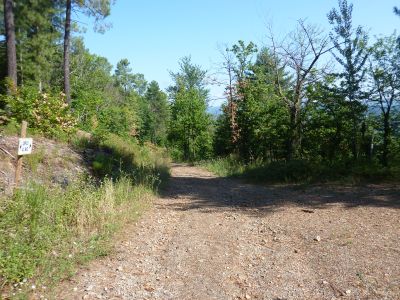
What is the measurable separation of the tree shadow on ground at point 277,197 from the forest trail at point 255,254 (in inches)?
2.5

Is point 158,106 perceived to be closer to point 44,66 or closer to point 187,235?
point 44,66

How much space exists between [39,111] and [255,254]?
7.30 metres

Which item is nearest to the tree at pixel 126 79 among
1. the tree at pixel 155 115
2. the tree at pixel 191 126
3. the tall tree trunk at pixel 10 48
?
the tree at pixel 155 115

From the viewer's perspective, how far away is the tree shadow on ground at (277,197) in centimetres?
802

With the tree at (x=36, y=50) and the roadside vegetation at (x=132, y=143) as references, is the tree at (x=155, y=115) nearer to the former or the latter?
the roadside vegetation at (x=132, y=143)

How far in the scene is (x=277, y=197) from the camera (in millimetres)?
9320

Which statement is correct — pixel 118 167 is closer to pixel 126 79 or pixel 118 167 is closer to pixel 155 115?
pixel 155 115

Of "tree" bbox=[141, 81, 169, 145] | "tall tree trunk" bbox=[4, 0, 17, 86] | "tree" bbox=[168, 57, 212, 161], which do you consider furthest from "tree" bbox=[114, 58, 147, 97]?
"tall tree trunk" bbox=[4, 0, 17, 86]

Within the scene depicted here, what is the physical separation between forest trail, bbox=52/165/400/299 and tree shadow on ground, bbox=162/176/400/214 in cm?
6

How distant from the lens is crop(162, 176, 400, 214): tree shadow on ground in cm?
802

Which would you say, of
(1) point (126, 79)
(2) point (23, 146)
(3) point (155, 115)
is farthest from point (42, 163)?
(1) point (126, 79)

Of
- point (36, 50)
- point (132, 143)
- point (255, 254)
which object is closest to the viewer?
point (255, 254)

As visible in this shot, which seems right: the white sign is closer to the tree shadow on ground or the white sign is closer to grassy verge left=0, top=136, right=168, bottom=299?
grassy verge left=0, top=136, right=168, bottom=299

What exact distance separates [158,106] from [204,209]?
47.5m
